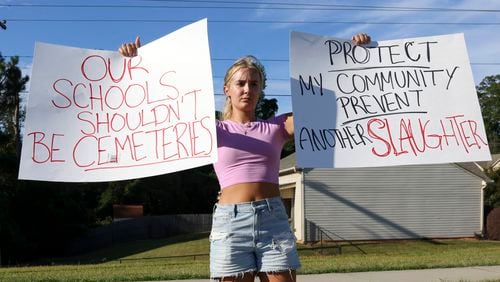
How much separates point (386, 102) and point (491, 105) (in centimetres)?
6673

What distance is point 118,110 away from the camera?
4.28 meters

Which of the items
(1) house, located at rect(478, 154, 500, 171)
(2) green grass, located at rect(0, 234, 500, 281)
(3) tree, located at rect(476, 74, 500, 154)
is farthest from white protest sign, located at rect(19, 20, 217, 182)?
(3) tree, located at rect(476, 74, 500, 154)

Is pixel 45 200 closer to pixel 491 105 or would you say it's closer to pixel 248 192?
pixel 248 192

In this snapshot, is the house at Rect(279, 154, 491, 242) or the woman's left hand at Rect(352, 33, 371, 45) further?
the house at Rect(279, 154, 491, 242)

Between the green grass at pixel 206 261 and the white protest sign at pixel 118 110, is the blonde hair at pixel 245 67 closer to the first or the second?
the white protest sign at pixel 118 110

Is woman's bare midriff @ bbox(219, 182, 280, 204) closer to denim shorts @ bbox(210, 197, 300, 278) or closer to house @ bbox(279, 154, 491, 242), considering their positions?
denim shorts @ bbox(210, 197, 300, 278)

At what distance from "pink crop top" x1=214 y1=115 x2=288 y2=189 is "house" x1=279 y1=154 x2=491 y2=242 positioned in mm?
21177

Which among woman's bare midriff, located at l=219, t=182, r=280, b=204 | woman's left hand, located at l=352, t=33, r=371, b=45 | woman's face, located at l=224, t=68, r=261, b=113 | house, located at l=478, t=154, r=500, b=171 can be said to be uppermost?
house, located at l=478, t=154, r=500, b=171

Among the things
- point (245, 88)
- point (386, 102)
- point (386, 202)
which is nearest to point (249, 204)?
point (245, 88)

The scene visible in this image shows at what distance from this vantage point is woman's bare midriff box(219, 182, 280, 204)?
3408 mm

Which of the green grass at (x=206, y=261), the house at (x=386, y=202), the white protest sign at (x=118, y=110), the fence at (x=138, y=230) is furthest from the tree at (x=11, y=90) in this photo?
the white protest sign at (x=118, y=110)

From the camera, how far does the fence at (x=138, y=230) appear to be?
116 ft

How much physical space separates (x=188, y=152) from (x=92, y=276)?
Result: 17.9 feet

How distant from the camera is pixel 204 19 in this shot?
13.8 ft
